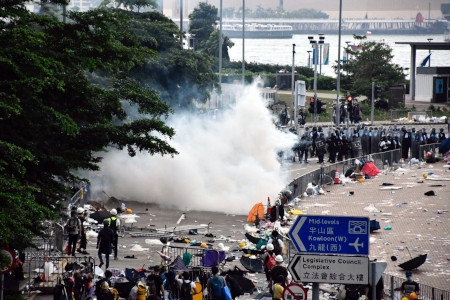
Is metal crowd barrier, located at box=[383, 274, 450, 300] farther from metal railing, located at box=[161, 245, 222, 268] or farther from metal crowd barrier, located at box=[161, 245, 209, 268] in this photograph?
metal crowd barrier, located at box=[161, 245, 209, 268]

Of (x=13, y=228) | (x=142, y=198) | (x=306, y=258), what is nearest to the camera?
(x=306, y=258)

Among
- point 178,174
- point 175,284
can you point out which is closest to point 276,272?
point 175,284

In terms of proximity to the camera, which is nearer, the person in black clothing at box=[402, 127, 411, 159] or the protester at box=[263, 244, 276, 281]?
the protester at box=[263, 244, 276, 281]

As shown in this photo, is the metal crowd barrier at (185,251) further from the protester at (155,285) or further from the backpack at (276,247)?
the protester at (155,285)

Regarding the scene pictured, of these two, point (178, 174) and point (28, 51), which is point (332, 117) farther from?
point (28, 51)

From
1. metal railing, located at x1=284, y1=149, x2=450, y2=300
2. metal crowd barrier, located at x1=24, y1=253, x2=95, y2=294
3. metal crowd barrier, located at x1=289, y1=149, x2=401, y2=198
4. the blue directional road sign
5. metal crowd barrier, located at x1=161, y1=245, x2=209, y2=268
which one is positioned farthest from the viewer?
metal crowd barrier, located at x1=289, y1=149, x2=401, y2=198

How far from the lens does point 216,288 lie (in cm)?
1903

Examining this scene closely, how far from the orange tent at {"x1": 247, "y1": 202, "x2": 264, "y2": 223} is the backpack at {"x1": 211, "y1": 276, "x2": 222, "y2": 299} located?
1041cm

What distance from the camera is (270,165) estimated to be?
3441cm

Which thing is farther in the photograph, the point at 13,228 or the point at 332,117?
the point at 332,117

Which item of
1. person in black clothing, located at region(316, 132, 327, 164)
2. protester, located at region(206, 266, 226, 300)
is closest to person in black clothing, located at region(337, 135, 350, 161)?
person in black clothing, located at region(316, 132, 327, 164)

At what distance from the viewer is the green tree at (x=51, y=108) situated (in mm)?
17406

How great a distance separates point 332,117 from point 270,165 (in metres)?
28.2

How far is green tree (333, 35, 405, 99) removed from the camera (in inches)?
2749
